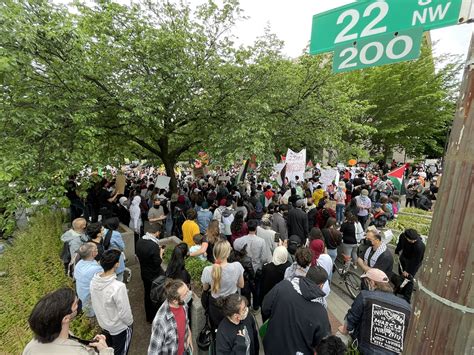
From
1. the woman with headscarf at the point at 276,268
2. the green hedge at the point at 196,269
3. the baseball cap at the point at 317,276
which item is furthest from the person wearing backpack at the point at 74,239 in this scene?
the baseball cap at the point at 317,276

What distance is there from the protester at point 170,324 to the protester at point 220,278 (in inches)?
25.2

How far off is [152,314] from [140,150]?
8087 mm

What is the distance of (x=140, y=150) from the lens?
36.7ft

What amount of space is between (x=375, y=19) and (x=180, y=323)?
358 centimetres

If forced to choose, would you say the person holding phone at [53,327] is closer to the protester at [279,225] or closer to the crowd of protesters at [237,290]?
the crowd of protesters at [237,290]

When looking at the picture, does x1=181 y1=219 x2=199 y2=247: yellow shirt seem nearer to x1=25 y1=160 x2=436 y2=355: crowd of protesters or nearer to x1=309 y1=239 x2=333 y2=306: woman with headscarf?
x1=25 y1=160 x2=436 y2=355: crowd of protesters

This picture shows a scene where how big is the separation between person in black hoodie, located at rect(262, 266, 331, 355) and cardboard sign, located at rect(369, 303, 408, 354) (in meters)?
0.47

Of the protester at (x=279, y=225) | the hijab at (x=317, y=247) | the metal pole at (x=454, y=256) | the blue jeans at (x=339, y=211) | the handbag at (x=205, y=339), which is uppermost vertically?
the metal pole at (x=454, y=256)

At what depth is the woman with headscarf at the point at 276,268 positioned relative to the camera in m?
3.87

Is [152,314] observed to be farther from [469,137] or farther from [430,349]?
[469,137]

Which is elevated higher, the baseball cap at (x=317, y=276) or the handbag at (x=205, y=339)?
the baseball cap at (x=317, y=276)

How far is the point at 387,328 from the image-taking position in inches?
99.3

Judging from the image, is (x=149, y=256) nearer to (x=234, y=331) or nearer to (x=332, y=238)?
(x=234, y=331)

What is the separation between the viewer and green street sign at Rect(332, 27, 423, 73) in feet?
6.34
